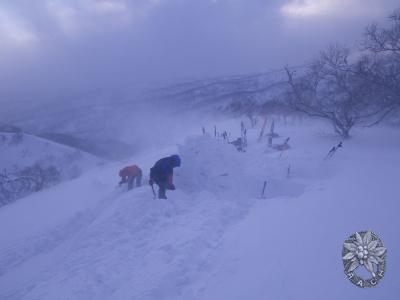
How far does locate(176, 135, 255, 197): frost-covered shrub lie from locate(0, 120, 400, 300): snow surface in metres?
0.04

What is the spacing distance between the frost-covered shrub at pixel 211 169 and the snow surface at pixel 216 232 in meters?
0.04

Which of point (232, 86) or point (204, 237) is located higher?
point (204, 237)

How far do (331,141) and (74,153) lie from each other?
112ft

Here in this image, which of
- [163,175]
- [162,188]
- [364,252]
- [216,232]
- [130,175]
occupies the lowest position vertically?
[216,232]

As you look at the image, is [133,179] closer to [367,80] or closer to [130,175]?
[130,175]

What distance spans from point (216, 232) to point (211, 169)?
3.54 metres

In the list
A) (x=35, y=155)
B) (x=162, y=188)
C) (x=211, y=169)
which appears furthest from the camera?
(x=35, y=155)

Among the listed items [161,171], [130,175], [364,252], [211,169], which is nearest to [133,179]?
[130,175]

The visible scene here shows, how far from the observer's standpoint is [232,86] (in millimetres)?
96312

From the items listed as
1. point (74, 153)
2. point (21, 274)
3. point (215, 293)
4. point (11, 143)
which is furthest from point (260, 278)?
point (11, 143)

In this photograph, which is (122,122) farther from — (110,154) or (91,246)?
(91,246)

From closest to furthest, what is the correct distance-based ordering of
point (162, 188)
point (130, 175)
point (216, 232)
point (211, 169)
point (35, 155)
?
point (216, 232) → point (162, 188) → point (211, 169) → point (130, 175) → point (35, 155)

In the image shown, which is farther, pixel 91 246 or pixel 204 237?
pixel 91 246

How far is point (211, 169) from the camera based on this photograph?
11.6m
